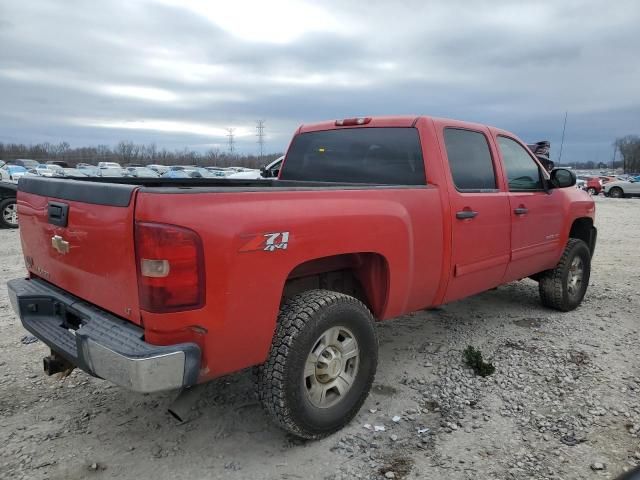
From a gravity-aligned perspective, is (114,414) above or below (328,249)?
below

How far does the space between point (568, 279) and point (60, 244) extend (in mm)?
4937

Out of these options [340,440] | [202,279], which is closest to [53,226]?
[202,279]

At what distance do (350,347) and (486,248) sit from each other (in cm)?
163

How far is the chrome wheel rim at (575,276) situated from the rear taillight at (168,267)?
178 inches

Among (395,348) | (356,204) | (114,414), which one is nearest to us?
(356,204)

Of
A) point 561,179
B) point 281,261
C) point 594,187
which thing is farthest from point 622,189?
point 281,261

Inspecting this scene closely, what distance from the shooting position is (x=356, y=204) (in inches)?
116

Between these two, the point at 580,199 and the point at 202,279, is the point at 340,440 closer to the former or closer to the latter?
the point at 202,279

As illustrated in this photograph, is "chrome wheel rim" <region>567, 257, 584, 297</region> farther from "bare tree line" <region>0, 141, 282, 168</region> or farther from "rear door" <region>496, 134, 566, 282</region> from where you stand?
"bare tree line" <region>0, 141, 282, 168</region>

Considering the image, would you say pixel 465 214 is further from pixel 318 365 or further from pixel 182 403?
pixel 182 403

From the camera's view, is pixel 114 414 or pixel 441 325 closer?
pixel 114 414

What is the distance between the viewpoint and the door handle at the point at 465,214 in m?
3.63

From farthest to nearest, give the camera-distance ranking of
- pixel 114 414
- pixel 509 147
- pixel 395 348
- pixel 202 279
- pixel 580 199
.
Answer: pixel 580 199
pixel 509 147
pixel 395 348
pixel 114 414
pixel 202 279

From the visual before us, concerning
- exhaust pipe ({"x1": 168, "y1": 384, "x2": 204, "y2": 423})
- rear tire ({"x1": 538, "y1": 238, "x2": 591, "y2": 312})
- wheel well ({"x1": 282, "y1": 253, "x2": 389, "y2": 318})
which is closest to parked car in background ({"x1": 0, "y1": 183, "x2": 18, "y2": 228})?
wheel well ({"x1": 282, "y1": 253, "x2": 389, "y2": 318})
